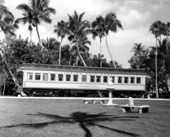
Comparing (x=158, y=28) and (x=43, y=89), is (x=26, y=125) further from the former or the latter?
(x=158, y=28)

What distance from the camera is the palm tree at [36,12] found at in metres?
43.4

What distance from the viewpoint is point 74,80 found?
33.3 metres

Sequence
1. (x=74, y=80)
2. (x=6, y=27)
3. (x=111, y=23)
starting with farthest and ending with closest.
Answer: (x=111, y=23), (x=6, y=27), (x=74, y=80)

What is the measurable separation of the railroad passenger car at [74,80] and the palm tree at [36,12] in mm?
12466

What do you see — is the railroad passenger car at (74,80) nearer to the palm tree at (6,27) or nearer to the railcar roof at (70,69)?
the railcar roof at (70,69)

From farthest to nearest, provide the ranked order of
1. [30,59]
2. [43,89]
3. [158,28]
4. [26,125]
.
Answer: [158,28] < [30,59] < [43,89] < [26,125]

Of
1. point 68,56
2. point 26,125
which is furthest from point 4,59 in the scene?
point 68,56

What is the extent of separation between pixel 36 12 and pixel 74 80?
48.4ft

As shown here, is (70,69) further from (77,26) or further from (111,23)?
(111,23)

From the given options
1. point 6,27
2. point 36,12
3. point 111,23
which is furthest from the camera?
point 111,23

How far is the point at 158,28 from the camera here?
4816 cm

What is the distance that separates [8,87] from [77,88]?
12.2m

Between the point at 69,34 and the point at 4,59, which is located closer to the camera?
the point at 4,59

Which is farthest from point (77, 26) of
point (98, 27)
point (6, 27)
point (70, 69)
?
point (70, 69)
